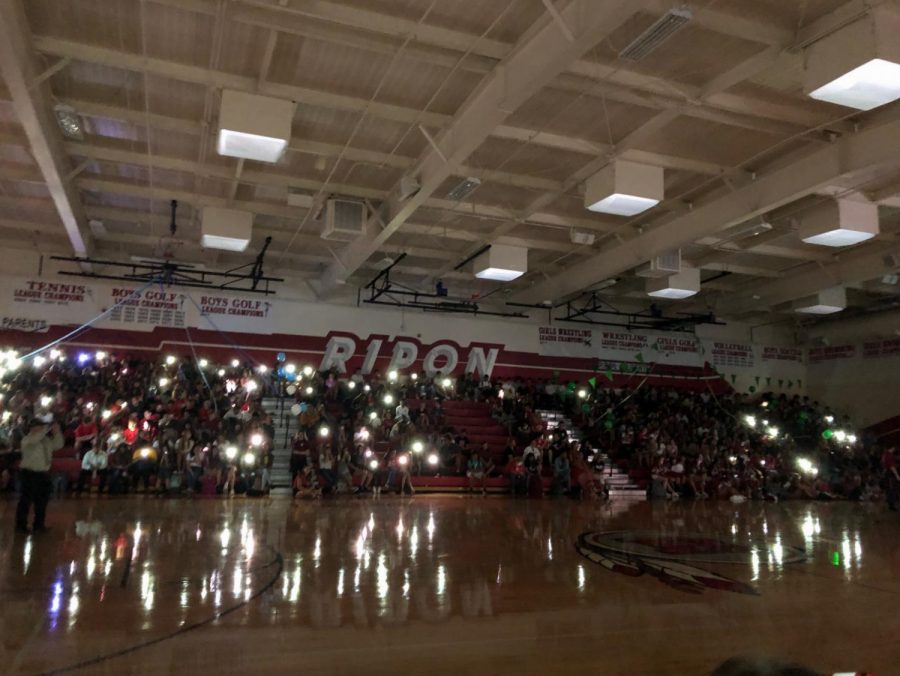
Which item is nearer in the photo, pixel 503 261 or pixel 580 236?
pixel 580 236

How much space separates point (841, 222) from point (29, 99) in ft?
34.3

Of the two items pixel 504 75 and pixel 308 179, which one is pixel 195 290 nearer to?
pixel 308 179

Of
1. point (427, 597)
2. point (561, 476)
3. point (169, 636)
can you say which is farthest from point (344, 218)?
point (169, 636)

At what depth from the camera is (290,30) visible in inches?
229

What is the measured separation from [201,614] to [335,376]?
440 inches

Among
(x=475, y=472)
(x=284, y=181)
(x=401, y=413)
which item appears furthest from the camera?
(x=401, y=413)

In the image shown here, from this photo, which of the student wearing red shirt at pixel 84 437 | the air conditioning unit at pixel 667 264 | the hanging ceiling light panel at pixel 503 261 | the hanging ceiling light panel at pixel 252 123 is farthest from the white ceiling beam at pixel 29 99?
the air conditioning unit at pixel 667 264

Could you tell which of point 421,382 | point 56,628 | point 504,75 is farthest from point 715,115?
point 421,382

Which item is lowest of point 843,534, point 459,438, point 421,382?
point 843,534

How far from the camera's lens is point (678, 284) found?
12.6m

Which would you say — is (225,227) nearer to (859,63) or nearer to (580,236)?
(580,236)

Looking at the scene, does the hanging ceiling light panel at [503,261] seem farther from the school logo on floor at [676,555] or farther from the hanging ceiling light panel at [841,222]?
the school logo on floor at [676,555]

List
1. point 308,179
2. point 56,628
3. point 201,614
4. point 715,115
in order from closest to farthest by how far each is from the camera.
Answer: point 56,628, point 201,614, point 715,115, point 308,179

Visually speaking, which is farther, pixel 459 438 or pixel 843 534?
pixel 459 438
